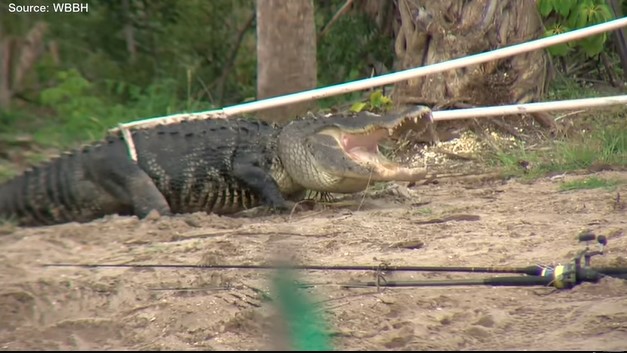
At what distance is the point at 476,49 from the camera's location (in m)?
7.18

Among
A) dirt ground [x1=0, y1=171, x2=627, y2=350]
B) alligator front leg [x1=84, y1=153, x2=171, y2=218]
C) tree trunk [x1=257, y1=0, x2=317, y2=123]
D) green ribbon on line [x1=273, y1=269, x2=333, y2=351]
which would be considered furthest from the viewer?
tree trunk [x1=257, y1=0, x2=317, y2=123]

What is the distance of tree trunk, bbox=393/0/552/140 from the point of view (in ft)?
23.6

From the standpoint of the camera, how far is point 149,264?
4.12 metres

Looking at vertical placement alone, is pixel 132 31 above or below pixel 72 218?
above

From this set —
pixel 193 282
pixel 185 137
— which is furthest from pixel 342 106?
pixel 193 282

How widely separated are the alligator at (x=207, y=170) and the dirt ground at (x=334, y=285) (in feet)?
1.47

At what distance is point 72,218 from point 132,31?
4546 mm

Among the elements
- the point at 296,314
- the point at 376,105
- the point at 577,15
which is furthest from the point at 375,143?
the point at 296,314

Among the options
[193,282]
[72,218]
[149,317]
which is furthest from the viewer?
[72,218]

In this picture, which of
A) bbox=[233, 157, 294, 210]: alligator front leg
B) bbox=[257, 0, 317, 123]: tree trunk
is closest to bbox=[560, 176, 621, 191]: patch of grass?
bbox=[233, 157, 294, 210]: alligator front leg

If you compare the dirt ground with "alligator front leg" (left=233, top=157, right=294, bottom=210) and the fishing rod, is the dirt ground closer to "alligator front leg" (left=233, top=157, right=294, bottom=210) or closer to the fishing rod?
the fishing rod

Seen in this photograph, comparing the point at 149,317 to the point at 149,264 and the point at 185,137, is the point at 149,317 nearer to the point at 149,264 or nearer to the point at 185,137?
the point at 149,264

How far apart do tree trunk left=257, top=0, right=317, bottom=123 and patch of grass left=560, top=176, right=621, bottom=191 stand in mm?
2367

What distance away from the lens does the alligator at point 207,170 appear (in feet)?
18.5
